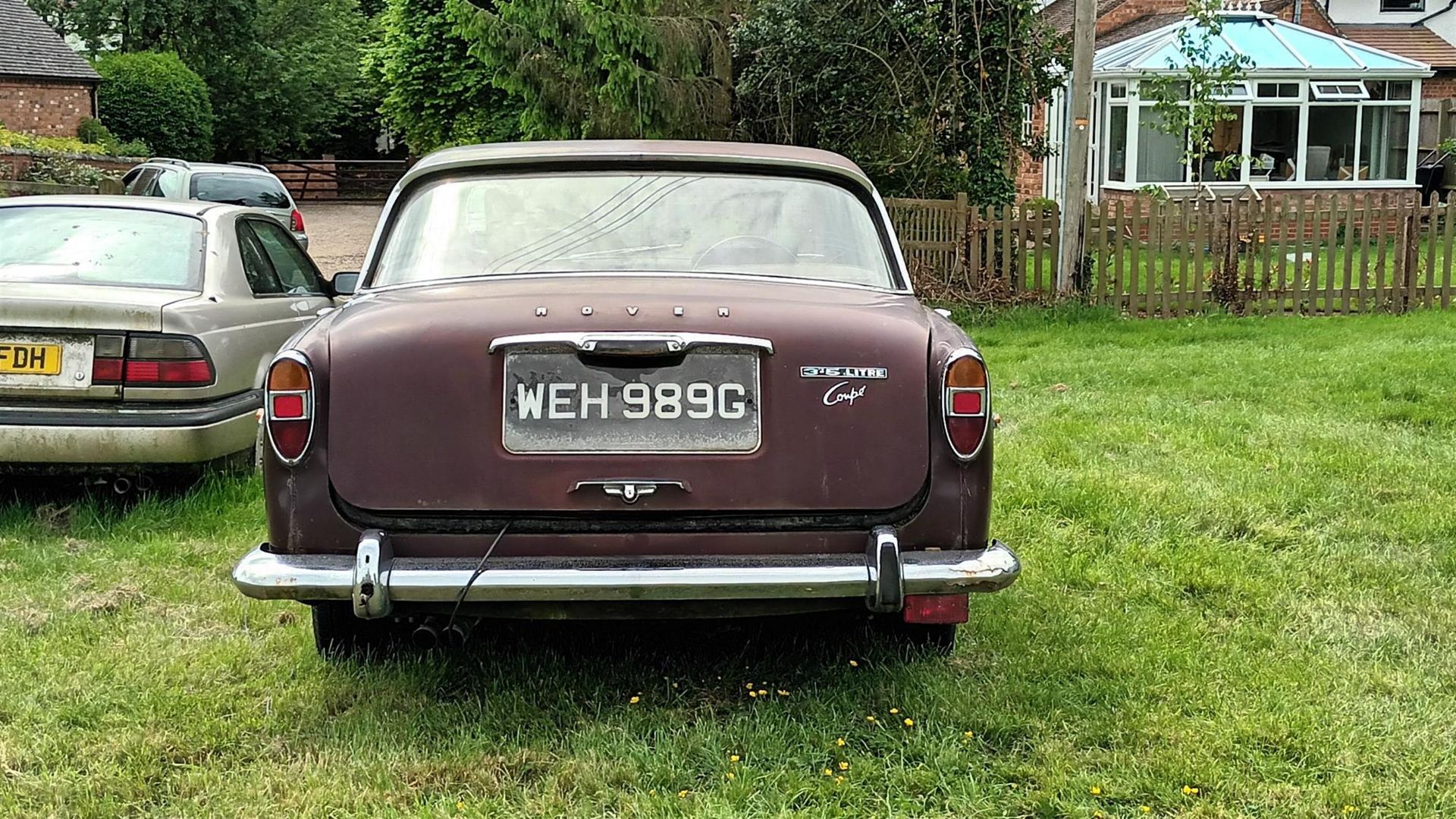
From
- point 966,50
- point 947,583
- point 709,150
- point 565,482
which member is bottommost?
point 947,583

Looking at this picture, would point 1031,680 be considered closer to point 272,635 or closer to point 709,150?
point 709,150

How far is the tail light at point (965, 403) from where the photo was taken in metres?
3.68

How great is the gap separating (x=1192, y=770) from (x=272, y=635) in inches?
111

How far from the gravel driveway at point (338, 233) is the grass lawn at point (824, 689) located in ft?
38.5

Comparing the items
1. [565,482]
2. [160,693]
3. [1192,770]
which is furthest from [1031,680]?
[160,693]

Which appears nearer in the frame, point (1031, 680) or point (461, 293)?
point (461, 293)

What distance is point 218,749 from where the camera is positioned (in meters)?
3.65

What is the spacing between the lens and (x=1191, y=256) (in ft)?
46.2

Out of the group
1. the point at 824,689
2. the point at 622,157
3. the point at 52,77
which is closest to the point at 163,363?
the point at 622,157

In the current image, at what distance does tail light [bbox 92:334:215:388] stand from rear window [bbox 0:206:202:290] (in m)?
0.56

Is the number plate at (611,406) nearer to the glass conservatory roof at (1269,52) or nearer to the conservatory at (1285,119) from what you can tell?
the glass conservatory roof at (1269,52)

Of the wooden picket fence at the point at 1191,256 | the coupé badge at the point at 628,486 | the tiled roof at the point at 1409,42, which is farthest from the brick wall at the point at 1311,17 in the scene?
the coupé badge at the point at 628,486

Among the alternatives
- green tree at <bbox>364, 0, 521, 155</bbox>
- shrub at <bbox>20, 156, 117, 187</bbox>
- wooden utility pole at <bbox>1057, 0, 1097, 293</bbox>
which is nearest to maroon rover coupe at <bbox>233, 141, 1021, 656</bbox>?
wooden utility pole at <bbox>1057, 0, 1097, 293</bbox>

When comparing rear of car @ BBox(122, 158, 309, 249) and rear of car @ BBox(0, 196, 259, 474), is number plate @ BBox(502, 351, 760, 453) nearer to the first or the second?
rear of car @ BBox(0, 196, 259, 474)
